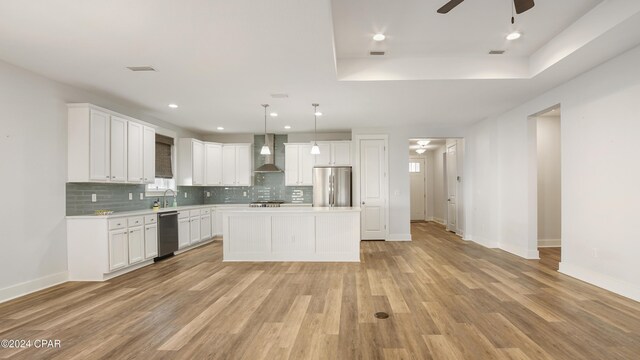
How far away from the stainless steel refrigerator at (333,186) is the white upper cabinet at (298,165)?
19.6 inches

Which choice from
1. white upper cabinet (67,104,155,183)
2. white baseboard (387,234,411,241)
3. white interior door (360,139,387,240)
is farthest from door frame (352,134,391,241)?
white upper cabinet (67,104,155,183)

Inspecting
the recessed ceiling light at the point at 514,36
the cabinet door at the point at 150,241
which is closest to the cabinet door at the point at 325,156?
the cabinet door at the point at 150,241

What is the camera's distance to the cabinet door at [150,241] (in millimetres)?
5086

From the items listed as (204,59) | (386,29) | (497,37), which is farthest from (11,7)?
(497,37)

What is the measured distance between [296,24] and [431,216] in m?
10.1

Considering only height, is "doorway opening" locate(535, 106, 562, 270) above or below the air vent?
below

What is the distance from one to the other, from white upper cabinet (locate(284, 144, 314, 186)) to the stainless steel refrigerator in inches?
19.6

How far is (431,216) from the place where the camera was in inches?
450

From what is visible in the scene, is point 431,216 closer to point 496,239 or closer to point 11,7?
point 496,239

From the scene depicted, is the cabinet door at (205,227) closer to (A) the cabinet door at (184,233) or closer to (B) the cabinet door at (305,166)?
(A) the cabinet door at (184,233)

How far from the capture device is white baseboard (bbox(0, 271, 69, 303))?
138 inches

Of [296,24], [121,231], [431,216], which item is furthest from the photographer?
[431,216]

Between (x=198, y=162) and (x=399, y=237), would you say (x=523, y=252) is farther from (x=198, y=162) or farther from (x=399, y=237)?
(x=198, y=162)

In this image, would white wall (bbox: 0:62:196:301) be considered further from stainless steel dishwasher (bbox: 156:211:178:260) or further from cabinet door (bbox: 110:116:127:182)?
stainless steel dishwasher (bbox: 156:211:178:260)
